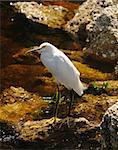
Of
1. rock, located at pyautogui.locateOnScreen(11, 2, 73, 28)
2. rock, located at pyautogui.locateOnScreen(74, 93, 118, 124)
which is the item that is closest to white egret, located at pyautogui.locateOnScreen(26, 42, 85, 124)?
rock, located at pyautogui.locateOnScreen(74, 93, 118, 124)

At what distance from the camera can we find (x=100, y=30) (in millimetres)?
9625

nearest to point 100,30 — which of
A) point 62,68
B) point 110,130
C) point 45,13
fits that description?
point 45,13

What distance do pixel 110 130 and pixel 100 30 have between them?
4286mm

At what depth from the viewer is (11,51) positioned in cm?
976

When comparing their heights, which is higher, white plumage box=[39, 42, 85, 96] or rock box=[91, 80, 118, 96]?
white plumage box=[39, 42, 85, 96]

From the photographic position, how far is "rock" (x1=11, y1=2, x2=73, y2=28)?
441 inches

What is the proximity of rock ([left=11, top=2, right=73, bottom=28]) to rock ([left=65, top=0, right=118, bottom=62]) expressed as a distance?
0.66 metres

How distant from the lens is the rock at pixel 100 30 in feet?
30.8

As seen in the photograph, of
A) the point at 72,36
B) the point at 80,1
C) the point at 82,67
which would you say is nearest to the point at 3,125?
the point at 82,67

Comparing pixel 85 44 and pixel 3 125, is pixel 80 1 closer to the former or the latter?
pixel 85 44

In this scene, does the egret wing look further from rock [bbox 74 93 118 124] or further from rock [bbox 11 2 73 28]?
rock [bbox 11 2 73 28]

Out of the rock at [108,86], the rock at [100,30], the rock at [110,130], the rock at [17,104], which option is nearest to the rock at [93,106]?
the rock at [108,86]

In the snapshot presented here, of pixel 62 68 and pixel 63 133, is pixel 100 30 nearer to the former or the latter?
pixel 62 68

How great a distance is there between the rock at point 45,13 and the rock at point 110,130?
562cm
